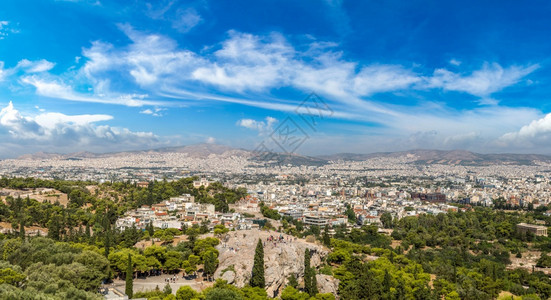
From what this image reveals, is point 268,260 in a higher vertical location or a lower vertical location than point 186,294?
lower

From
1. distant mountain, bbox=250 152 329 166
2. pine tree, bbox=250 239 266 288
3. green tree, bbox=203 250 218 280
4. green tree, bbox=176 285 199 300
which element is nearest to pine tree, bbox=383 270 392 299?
pine tree, bbox=250 239 266 288

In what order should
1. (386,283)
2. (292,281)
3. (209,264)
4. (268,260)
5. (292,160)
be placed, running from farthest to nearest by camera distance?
(292,160) → (268,260) → (209,264) → (292,281) → (386,283)

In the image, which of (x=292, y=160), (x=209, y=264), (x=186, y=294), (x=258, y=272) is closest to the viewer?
(x=186, y=294)

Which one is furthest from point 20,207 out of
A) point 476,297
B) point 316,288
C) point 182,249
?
point 476,297

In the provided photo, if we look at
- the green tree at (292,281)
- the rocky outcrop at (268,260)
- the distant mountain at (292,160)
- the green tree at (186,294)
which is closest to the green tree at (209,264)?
the rocky outcrop at (268,260)

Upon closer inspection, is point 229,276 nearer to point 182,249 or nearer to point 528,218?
point 182,249

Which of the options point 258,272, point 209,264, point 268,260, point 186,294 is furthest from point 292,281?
point 186,294

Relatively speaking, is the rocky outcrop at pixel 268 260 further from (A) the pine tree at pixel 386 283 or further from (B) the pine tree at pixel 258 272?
(A) the pine tree at pixel 386 283

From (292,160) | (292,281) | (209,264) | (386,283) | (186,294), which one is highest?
(292,160)

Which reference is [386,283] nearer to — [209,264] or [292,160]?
[209,264]
